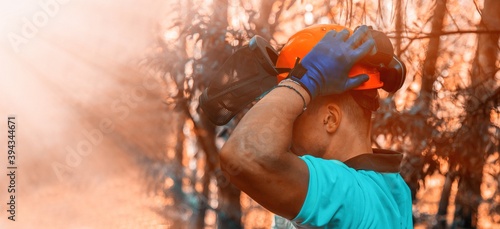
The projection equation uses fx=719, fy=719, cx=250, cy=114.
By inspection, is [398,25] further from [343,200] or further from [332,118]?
[343,200]

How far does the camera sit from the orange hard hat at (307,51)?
1.86 m

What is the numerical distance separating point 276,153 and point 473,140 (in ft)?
12.5

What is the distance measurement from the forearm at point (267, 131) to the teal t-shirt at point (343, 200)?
10 centimetres

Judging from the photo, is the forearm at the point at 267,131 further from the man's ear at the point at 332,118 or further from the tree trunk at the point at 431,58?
the tree trunk at the point at 431,58

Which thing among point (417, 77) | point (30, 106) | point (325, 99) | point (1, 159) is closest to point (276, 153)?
point (325, 99)

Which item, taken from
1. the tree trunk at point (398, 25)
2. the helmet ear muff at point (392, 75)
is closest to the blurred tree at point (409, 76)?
the tree trunk at point (398, 25)

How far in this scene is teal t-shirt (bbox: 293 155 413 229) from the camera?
5.43ft

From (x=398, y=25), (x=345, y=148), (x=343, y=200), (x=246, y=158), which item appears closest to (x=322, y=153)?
(x=345, y=148)

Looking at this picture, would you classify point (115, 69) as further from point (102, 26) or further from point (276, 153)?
point (276, 153)

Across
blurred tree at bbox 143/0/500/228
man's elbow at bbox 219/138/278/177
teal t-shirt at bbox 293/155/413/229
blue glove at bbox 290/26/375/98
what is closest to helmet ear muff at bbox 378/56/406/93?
blue glove at bbox 290/26/375/98

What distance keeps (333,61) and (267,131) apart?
10.2 inches

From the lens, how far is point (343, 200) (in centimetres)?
168

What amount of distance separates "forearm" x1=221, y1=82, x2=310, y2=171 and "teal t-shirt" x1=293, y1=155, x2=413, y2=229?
0.34 ft

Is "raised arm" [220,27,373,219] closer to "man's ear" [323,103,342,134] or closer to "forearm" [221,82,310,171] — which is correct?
"forearm" [221,82,310,171]
